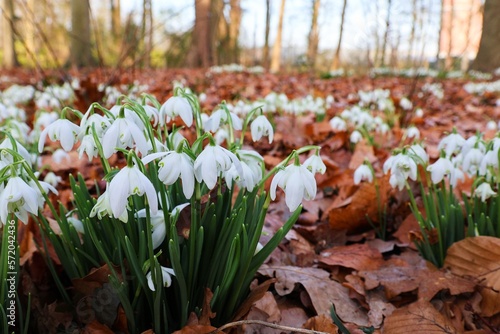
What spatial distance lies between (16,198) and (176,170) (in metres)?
0.30

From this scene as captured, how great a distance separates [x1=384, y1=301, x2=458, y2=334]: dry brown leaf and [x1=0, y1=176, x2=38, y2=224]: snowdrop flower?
35.3 inches

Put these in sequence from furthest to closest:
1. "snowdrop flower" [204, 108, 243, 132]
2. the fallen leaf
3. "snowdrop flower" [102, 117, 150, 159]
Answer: the fallen leaf
"snowdrop flower" [204, 108, 243, 132]
"snowdrop flower" [102, 117, 150, 159]

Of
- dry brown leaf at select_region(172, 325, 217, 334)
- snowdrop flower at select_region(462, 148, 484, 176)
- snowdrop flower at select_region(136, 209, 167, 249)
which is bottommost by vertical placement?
→ dry brown leaf at select_region(172, 325, 217, 334)

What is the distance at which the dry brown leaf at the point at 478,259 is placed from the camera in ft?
4.31

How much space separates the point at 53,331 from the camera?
3.71 ft

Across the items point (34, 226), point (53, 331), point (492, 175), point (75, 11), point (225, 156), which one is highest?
point (75, 11)

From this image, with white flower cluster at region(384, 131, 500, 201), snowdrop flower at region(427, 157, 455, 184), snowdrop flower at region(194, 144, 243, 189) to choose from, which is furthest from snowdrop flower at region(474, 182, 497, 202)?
snowdrop flower at region(194, 144, 243, 189)

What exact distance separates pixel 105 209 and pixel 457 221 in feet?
3.53

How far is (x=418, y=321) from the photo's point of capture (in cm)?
119

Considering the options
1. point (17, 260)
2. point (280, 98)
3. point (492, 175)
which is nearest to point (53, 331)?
point (17, 260)

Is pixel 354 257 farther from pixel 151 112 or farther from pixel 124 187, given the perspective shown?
pixel 124 187

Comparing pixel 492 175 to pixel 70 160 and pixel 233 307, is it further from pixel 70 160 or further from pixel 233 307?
pixel 70 160

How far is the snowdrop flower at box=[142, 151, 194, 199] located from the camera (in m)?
0.89

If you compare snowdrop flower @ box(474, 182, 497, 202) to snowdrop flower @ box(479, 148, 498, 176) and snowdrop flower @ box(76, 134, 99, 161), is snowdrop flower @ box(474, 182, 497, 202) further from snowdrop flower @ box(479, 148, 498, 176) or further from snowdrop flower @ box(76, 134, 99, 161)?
snowdrop flower @ box(76, 134, 99, 161)
